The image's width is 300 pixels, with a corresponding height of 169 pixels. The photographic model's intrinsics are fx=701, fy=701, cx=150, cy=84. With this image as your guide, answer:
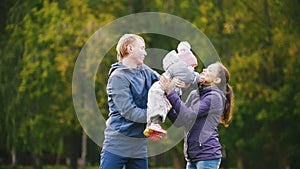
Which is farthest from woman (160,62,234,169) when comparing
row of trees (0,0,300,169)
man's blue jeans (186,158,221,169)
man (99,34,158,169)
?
row of trees (0,0,300,169)

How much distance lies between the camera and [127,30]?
56.7ft

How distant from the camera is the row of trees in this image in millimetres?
17094

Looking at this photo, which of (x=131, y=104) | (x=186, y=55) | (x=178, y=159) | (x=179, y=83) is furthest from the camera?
(x=178, y=159)

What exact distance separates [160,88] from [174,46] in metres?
13.0

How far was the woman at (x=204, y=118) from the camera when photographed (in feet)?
19.0

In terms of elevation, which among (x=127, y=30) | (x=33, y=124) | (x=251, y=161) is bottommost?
(x=251, y=161)

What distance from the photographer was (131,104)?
524 cm

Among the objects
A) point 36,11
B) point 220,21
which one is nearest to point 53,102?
point 36,11

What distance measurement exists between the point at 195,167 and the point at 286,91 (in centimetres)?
1138

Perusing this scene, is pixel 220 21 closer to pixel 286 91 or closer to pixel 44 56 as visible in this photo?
pixel 286 91

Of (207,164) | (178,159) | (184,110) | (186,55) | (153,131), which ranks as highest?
(186,55)

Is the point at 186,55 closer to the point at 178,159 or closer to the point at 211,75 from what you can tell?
the point at 211,75

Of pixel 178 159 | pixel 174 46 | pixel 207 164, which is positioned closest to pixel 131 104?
pixel 207 164

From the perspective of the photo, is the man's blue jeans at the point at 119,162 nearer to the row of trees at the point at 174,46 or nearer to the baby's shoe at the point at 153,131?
the baby's shoe at the point at 153,131
